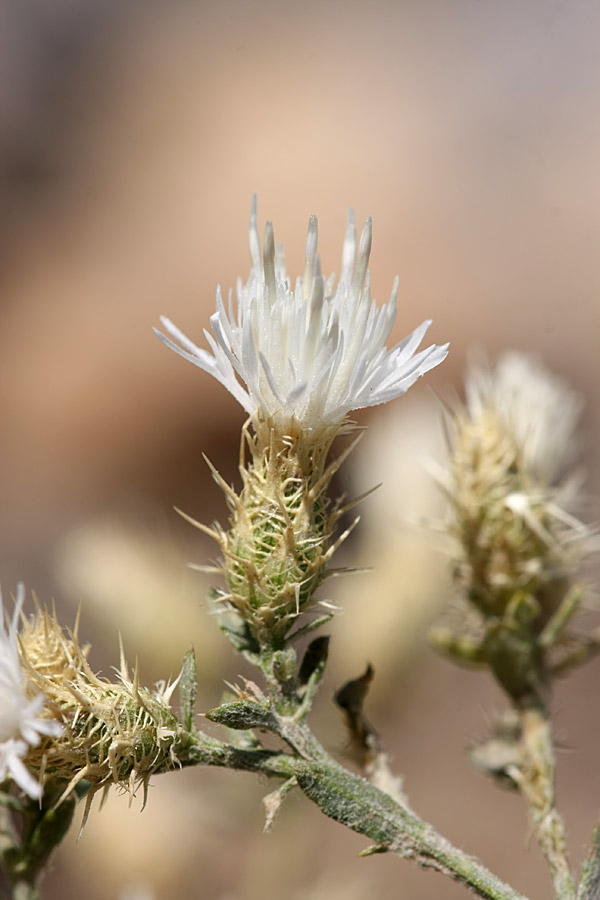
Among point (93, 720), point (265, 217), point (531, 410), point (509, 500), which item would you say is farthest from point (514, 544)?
point (265, 217)

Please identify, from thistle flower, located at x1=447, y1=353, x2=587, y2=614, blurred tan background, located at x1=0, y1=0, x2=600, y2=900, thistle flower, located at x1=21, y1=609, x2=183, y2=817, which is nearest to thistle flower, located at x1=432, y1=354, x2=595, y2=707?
thistle flower, located at x1=447, y1=353, x2=587, y2=614

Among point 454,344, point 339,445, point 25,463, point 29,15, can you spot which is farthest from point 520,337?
point 29,15

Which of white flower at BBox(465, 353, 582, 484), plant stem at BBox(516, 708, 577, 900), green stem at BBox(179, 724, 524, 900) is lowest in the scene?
plant stem at BBox(516, 708, 577, 900)

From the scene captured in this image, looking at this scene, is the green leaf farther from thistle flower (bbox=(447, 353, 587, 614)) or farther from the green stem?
thistle flower (bbox=(447, 353, 587, 614))

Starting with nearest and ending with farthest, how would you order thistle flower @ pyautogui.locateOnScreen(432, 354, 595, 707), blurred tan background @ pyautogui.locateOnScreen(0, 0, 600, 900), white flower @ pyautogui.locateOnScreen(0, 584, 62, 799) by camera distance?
white flower @ pyautogui.locateOnScreen(0, 584, 62, 799)
thistle flower @ pyautogui.locateOnScreen(432, 354, 595, 707)
blurred tan background @ pyautogui.locateOnScreen(0, 0, 600, 900)

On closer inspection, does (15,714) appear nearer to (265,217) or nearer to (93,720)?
(93,720)

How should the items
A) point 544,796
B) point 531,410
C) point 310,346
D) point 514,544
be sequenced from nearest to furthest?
1. point 310,346
2. point 544,796
3. point 514,544
4. point 531,410

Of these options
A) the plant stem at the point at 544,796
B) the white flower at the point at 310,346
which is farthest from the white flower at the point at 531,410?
the white flower at the point at 310,346
